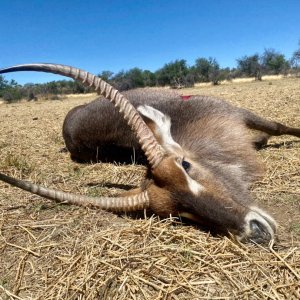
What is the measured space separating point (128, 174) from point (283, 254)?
248cm

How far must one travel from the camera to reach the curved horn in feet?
11.1

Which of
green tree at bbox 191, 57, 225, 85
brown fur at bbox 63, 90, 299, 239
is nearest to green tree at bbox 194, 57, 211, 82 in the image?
green tree at bbox 191, 57, 225, 85

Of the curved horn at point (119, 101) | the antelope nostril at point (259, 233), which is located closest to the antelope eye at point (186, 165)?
the curved horn at point (119, 101)

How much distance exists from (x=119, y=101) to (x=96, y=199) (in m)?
0.90

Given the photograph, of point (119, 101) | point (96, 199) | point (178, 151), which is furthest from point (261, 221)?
point (119, 101)

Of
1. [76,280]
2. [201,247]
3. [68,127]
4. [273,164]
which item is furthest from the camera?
[68,127]

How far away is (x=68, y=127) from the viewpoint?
5836 mm

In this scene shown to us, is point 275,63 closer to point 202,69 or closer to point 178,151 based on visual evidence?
point 202,69

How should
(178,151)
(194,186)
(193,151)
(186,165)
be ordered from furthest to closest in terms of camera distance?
(193,151) < (178,151) < (186,165) < (194,186)

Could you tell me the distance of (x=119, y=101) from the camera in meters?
3.68

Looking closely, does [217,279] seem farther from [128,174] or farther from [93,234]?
[128,174]

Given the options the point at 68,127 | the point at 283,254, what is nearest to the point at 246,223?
the point at 283,254

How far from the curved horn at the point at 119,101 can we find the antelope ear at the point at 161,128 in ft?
1.09

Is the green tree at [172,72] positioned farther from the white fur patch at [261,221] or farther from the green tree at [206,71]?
the white fur patch at [261,221]
